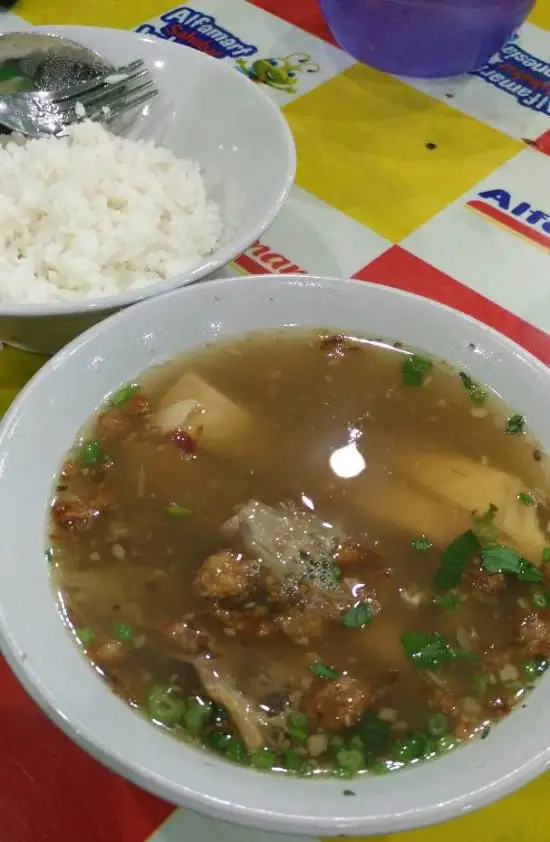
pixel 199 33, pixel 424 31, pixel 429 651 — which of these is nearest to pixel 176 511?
pixel 429 651

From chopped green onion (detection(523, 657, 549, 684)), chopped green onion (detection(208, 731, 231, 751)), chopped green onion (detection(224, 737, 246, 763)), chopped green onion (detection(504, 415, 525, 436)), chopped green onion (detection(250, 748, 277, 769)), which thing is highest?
chopped green onion (detection(504, 415, 525, 436))

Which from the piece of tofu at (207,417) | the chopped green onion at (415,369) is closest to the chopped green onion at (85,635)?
the piece of tofu at (207,417)

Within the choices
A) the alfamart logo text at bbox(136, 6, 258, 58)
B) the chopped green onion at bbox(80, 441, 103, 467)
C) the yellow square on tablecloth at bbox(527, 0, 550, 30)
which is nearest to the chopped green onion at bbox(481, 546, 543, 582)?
the chopped green onion at bbox(80, 441, 103, 467)

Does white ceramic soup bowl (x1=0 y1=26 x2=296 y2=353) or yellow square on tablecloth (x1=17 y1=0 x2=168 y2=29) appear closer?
white ceramic soup bowl (x1=0 y1=26 x2=296 y2=353)

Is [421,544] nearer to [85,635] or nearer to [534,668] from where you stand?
[534,668]

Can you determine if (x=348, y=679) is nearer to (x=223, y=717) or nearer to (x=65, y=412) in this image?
(x=223, y=717)

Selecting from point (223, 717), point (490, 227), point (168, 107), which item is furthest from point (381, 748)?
point (168, 107)

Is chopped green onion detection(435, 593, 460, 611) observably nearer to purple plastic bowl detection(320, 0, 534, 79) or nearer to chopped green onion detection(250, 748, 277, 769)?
chopped green onion detection(250, 748, 277, 769)

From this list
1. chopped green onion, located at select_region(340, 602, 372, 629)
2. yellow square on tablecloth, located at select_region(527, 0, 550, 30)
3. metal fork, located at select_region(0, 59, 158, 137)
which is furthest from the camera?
yellow square on tablecloth, located at select_region(527, 0, 550, 30)
